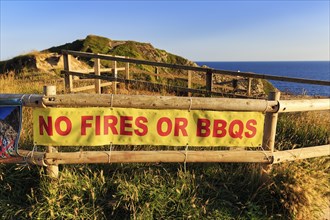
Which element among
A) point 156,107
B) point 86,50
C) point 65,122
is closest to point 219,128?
point 156,107

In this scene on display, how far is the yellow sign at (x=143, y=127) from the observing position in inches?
139

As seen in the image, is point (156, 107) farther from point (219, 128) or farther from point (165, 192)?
point (165, 192)

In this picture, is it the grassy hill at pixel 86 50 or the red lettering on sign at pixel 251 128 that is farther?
the grassy hill at pixel 86 50

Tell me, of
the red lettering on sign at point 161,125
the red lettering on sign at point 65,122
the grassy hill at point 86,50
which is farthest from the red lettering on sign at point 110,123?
the grassy hill at point 86,50

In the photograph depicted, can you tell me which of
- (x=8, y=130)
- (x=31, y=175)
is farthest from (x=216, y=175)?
(x=8, y=130)

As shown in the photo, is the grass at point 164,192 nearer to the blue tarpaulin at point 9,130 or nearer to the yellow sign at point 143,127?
the blue tarpaulin at point 9,130

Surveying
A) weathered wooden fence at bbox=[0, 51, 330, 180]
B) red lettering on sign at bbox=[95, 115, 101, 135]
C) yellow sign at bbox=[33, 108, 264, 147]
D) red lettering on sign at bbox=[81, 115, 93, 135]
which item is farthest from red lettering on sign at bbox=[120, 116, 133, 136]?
red lettering on sign at bbox=[81, 115, 93, 135]

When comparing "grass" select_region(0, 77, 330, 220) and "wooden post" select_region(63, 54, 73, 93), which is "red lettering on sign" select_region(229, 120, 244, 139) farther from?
"wooden post" select_region(63, 54, 73, 93)

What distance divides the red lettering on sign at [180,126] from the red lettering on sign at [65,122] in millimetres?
1309

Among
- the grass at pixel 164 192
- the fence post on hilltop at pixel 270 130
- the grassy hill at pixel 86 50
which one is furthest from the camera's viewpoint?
the grassy hill at pixel 86 50

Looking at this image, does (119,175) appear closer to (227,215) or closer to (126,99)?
(126,99)

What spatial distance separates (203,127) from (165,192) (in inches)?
37.1

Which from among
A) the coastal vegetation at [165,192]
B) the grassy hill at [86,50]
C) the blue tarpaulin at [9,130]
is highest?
the grassy hill at [86,50]

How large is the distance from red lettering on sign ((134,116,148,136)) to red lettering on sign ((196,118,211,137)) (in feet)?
2.18
